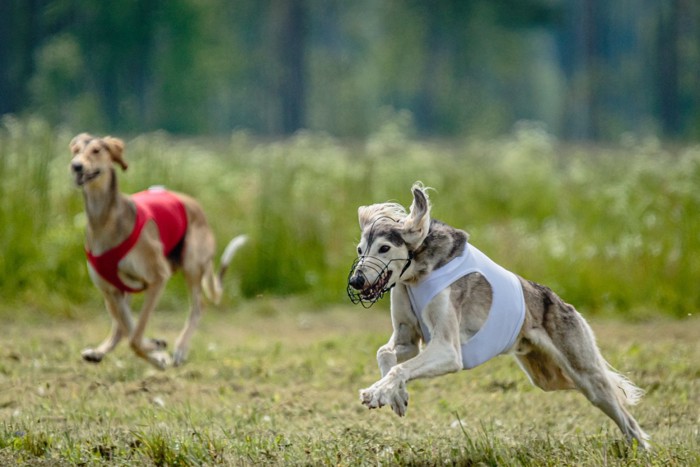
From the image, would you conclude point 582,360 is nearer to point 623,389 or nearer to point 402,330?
point 623,389

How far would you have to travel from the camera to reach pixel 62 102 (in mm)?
30156

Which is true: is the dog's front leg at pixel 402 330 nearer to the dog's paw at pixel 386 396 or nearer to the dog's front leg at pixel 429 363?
the dog's front leg at pixel 429 363

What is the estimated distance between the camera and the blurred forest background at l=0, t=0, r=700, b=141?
30.3 meters

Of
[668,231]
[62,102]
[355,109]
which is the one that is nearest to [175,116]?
[62,102]

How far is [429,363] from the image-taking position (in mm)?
5598

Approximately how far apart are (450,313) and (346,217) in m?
9.02

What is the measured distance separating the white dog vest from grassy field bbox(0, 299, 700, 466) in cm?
46

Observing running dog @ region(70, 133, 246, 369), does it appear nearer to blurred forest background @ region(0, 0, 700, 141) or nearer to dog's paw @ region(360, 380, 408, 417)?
dog's paw @ region(360, 380, 408, 417)

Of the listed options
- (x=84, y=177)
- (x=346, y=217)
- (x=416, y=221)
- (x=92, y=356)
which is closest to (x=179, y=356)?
(x=92, y=356)

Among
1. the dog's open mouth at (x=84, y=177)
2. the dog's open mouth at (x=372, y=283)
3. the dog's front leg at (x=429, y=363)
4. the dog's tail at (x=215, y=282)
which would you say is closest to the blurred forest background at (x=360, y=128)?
the dog's tail at (x=215, y=282)

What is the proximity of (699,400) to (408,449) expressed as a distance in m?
2.97

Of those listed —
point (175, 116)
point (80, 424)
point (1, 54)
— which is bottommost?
point (175, 116)

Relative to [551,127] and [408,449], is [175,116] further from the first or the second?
[408,449]

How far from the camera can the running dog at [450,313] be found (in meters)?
5.63
